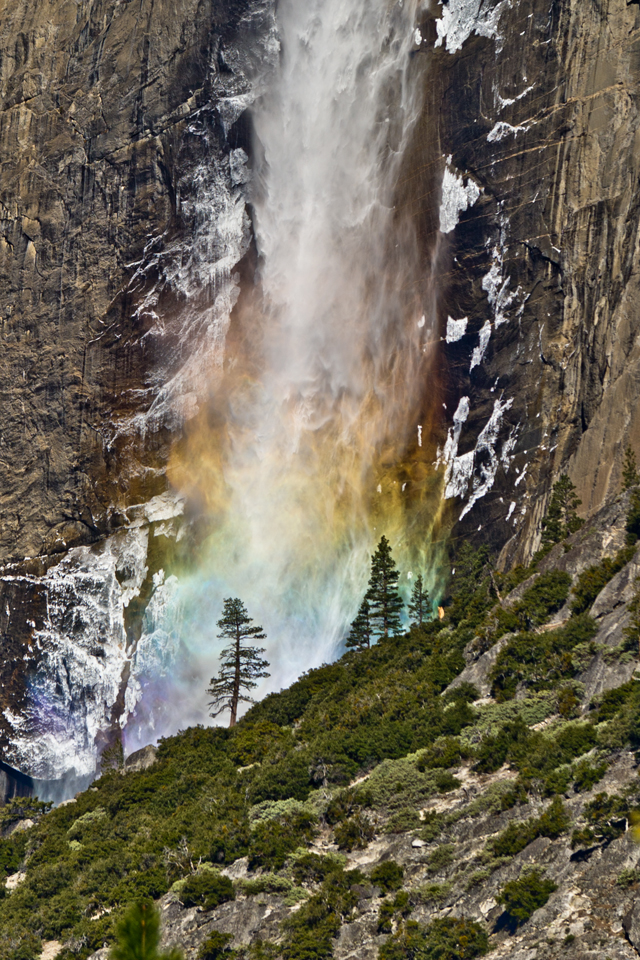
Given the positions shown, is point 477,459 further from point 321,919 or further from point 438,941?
point 438,941

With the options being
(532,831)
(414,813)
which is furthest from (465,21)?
(532,831)

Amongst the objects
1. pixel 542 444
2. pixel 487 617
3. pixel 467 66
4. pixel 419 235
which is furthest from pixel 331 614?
pixel 467 66

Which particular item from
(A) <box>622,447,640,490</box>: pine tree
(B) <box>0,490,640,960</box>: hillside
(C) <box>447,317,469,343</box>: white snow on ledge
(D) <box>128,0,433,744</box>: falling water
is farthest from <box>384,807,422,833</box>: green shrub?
(C) <box>447,317,469,343</box>: white snow on ledge

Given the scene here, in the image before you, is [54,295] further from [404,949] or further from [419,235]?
[404,949]

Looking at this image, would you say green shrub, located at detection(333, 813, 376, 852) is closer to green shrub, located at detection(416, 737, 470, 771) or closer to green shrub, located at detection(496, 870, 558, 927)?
green shrub, located at detection(416, 737, 470, 771)

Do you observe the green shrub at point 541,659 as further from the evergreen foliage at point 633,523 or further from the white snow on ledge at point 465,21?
the white snow on ledge at point 465,21
